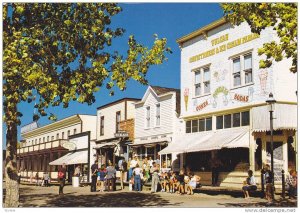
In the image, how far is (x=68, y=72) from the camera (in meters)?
14.7

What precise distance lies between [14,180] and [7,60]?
4.52 metres

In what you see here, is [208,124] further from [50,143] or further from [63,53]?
[50,143]

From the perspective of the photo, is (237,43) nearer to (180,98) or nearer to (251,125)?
(251,125)

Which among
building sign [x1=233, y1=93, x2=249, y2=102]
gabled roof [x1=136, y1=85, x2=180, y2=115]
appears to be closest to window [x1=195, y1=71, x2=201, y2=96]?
gabled roof [x1=136, y1=85, x2=180, y2=115]

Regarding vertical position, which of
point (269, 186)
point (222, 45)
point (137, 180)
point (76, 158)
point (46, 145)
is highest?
point (222, 45)

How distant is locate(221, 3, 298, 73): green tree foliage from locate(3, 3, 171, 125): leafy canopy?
2455 mm

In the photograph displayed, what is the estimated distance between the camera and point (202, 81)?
87.6 feet

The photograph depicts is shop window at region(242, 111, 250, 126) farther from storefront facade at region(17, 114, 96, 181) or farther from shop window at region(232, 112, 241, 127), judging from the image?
storefront facade at region(17, 114, 96, 181)

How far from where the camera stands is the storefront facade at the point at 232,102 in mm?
21594

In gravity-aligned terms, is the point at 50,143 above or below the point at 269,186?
above

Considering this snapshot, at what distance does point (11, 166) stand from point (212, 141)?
38.0 feet

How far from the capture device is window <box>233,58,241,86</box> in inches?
941

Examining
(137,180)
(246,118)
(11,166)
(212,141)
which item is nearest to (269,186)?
(246,118)

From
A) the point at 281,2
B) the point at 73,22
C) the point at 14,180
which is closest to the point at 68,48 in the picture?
the point at 73,22
